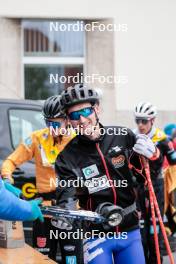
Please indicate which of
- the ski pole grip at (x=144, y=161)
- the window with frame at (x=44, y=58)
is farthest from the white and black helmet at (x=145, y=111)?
the window with frame at (x=44, y=58)

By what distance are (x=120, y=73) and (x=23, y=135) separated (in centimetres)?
656

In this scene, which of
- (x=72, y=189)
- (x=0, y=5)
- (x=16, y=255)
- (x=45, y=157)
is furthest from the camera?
(x=0, y=5)

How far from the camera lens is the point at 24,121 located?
295 inches

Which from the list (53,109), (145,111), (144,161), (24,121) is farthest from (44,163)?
(144,161)

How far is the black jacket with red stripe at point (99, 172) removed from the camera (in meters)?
4.41

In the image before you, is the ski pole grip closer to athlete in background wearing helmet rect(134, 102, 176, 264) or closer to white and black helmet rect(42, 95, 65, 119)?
white and black helmet rect(42, 95, 65, 119)

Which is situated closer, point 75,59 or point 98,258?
point 98,258

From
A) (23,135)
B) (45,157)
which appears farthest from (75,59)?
(45,157)

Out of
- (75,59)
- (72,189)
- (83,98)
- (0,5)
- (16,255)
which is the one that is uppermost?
(0,5)

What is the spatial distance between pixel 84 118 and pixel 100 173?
0.38 m

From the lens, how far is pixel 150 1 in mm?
13922

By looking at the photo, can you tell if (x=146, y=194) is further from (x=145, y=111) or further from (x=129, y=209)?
(x=129, y=209)

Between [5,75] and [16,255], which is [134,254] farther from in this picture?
[5,75]

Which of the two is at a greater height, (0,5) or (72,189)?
(0,5)
